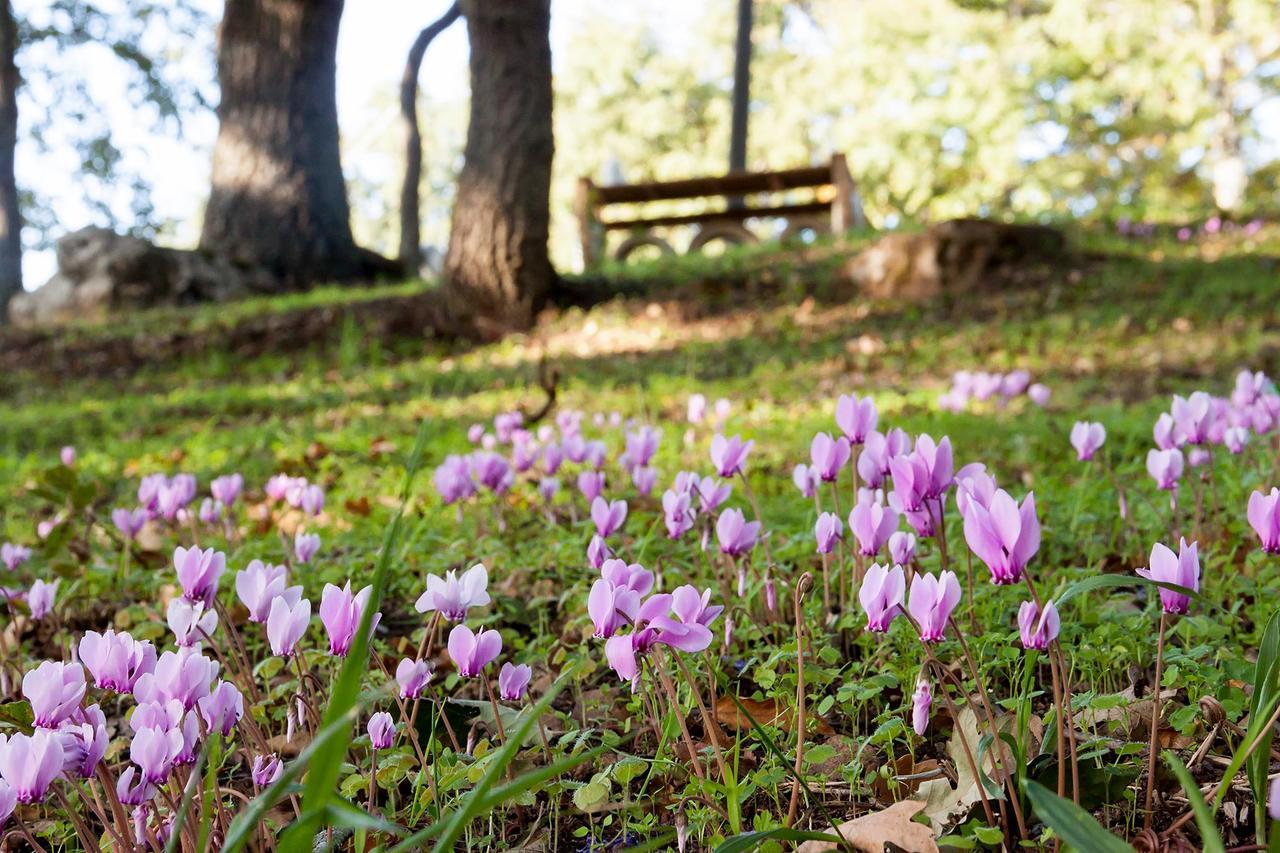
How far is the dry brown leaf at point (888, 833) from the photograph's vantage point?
4.05ft

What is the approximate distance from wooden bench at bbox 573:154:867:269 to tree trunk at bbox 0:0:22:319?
10541 mm

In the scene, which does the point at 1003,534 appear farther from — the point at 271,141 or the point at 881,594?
the point at 271,141

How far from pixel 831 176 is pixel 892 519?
433 inches

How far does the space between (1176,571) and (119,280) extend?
11.6m

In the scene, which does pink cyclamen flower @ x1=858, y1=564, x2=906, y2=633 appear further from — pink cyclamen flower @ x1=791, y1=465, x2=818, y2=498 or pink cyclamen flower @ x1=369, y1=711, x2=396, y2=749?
pink cyclamen flower @ x1=791, y1=465, x2=818, y2=498

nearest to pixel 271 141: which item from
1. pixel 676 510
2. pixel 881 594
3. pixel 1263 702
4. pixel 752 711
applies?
pixel 676 510

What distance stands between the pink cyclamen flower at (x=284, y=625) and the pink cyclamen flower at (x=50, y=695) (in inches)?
9.1

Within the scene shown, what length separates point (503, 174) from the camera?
873cm

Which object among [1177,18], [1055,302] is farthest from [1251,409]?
[1177,18]

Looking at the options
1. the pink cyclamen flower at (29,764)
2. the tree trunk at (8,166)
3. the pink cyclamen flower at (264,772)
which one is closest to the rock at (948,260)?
the pink cyclamen flower at (264,772)

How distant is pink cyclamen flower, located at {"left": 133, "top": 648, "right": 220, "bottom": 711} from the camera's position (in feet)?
4.17

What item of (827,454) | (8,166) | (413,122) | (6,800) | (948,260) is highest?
(413,122)

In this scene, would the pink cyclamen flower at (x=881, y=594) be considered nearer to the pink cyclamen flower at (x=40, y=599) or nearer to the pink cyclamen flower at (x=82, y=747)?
the pink cyclamen flower at (x=82, y=747)

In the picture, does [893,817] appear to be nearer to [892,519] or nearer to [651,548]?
[892,519]
